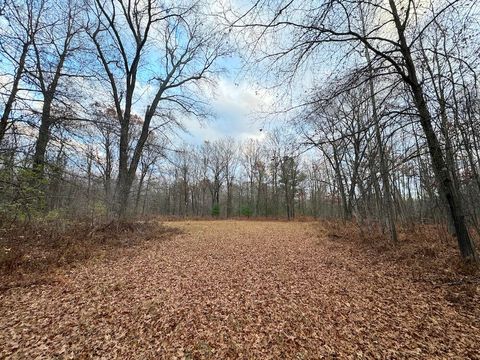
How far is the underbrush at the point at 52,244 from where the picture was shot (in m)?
4.43

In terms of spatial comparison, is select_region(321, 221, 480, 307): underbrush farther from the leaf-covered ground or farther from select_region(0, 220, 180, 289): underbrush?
select_region(0, 220, 180, 289): underbrush

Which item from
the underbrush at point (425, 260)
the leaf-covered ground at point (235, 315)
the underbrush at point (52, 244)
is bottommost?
the leaf-covered ground at point (235, 315)

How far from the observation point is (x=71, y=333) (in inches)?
109

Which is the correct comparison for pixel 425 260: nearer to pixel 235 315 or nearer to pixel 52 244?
pixel 235 315

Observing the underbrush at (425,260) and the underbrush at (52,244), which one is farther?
the underbrush at (52,244)

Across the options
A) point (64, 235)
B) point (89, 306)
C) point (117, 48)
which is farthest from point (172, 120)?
point (89, 306)

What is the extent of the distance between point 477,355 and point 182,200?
1478 inches

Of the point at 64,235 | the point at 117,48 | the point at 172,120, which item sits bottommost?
the point at 64,235

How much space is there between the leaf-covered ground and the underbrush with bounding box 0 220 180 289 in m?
0.46

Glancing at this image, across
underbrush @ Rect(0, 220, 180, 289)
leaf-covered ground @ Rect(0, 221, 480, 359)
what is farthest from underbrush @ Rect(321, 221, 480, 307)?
underbrush @ Rect(0, 220, 180, 289)

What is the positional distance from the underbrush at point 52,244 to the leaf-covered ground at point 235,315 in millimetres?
461

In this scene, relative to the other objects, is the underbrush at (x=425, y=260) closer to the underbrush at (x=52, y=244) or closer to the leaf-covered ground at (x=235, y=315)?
the leaf-covered ground at (x=235, y=315)

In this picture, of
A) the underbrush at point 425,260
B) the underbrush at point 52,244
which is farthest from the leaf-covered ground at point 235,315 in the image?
the underbrush at point 52,244

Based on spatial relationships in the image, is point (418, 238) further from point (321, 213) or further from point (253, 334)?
point (321, 213)
